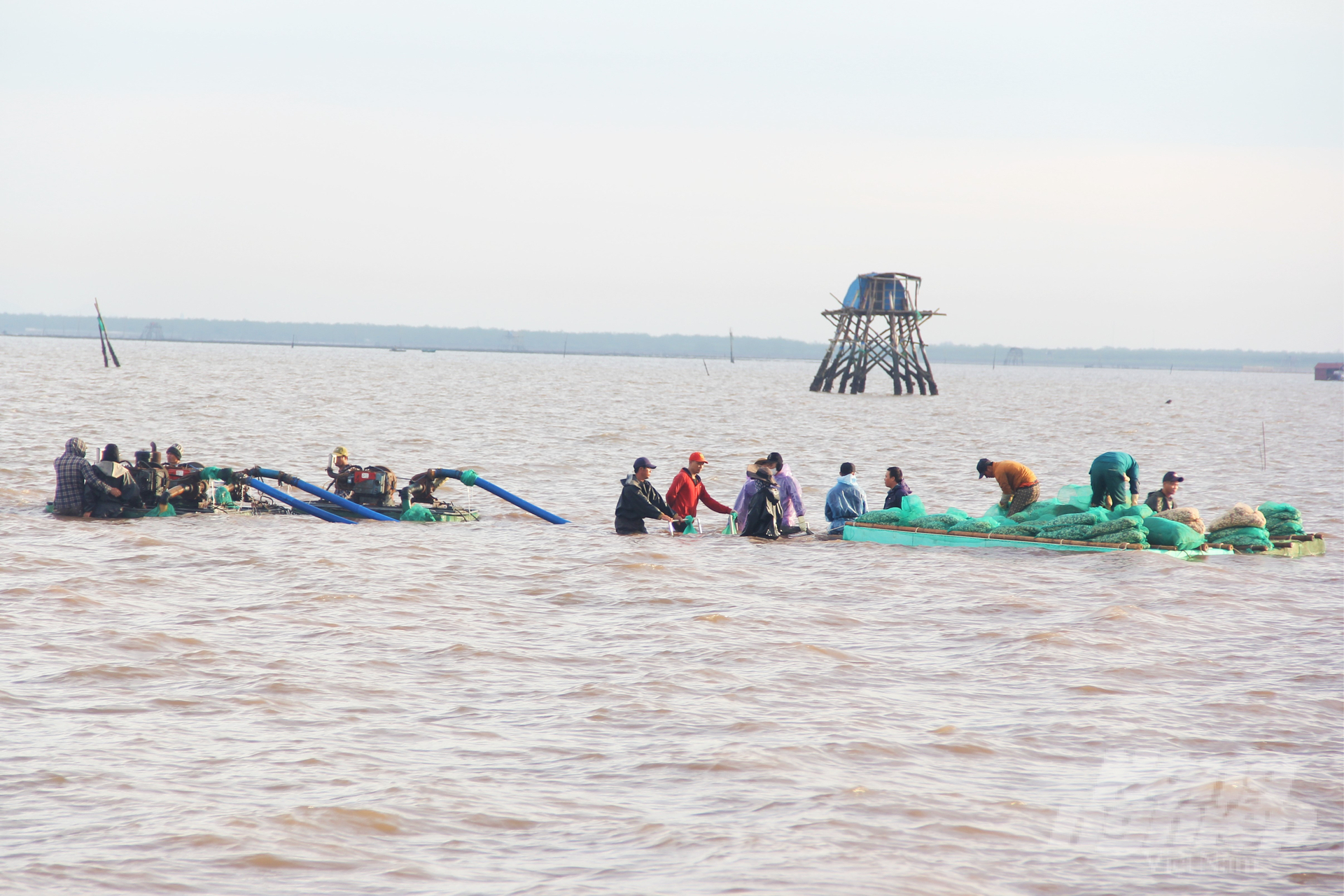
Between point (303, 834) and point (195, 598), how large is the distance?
6563 mm

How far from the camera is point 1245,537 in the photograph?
16.3m

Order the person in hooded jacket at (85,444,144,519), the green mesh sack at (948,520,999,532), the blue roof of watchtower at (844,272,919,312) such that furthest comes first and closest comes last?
the blue roof of watchtower at (844,272,919,312)
the person in hooded jacket at (85,444,144,519)
the green mesh sack at (948,520,999,532)

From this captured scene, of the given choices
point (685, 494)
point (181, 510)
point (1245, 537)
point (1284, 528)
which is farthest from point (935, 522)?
point (181, 510)

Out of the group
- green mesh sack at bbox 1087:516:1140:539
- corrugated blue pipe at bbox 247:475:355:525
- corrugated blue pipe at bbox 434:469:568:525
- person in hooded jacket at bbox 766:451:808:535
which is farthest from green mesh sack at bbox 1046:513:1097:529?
corrugated blue pipe at bbox 247:475:355:525

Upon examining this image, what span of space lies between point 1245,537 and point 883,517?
495cm

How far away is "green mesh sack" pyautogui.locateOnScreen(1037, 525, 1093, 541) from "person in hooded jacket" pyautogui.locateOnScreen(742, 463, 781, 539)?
12.1 ft

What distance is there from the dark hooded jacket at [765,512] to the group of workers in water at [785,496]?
0.01 metres

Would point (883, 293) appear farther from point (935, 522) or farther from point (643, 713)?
point (643, 713)

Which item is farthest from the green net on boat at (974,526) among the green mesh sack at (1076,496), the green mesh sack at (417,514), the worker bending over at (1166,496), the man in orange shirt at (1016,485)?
the green mesh sack at (417,514)

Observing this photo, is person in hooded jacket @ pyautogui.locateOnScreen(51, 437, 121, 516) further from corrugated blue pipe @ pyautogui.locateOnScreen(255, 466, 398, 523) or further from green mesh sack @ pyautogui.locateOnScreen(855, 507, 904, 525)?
green mesh sack @ pyautogui.locateOnScreen(855, 507, 904, 525)

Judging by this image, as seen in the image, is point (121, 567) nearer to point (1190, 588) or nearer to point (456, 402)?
point (1190, 588)

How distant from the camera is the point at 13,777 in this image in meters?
7.02

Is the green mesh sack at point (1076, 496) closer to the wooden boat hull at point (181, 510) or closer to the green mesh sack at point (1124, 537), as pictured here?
the green mesh sack at point (1124, 537)

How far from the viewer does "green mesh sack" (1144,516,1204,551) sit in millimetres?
15844
